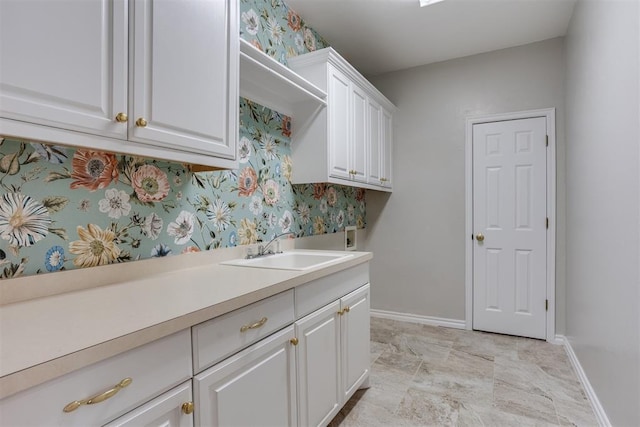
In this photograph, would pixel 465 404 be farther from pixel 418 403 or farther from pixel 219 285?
pixel 219 285

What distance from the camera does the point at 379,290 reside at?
3764 millimetres

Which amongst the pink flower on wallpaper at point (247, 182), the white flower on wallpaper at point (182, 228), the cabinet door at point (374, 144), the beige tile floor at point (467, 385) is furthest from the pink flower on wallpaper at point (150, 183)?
the cabinet door at point (374, 144)

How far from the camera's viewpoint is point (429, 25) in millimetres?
2768

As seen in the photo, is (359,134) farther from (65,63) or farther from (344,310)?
(65,63)

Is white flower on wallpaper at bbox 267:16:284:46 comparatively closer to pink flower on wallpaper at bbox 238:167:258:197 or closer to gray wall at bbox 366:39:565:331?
pink flower on wallpaper at bbox 238:167:258:197

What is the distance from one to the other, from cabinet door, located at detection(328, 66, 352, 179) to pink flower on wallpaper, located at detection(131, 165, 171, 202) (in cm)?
116

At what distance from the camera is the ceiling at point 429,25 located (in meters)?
2.52

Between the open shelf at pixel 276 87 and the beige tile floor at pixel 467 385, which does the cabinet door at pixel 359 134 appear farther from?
the beige tile floor at pixel 467 385

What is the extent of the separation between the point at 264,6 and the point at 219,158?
1.37 meters

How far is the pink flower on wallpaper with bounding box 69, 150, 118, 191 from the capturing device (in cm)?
122

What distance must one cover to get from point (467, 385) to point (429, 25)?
2.69 metres

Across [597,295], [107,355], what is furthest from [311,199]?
[107,355]

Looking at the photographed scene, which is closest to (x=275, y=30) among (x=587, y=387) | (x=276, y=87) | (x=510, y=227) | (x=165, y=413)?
(x=276, y=87)

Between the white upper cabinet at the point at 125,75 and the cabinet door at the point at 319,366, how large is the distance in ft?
2.70
